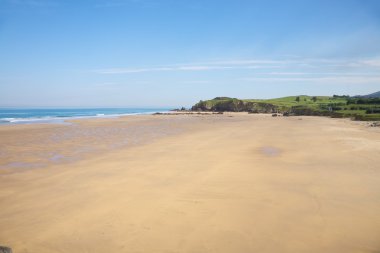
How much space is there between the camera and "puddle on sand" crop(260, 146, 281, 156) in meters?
18.2

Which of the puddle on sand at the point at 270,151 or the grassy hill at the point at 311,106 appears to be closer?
the puddle on sand at the point at 270,151

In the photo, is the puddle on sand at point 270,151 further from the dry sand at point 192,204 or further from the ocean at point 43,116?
the ocean at point 43,116

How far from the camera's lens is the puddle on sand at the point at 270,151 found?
1819 centimetres

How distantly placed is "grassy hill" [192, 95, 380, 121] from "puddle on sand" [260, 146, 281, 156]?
33226 millimetres

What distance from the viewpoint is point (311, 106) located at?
80812 millimetres

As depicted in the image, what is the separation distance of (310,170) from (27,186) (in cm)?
1175

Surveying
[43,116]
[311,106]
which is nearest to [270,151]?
[311,106]

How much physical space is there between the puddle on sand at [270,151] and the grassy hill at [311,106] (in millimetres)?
33226

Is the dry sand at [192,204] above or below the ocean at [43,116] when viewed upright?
below

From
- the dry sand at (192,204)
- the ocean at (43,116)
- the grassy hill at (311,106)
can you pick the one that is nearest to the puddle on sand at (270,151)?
the dry sand at (192,204)

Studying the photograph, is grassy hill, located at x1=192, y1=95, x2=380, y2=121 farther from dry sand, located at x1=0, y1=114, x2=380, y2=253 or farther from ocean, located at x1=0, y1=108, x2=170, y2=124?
dry sand, located at x1=0, y1=114, x2=380, y2=253

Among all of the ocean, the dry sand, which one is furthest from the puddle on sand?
the ocean

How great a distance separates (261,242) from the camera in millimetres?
6688

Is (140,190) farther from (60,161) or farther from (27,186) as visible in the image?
(60,161)
